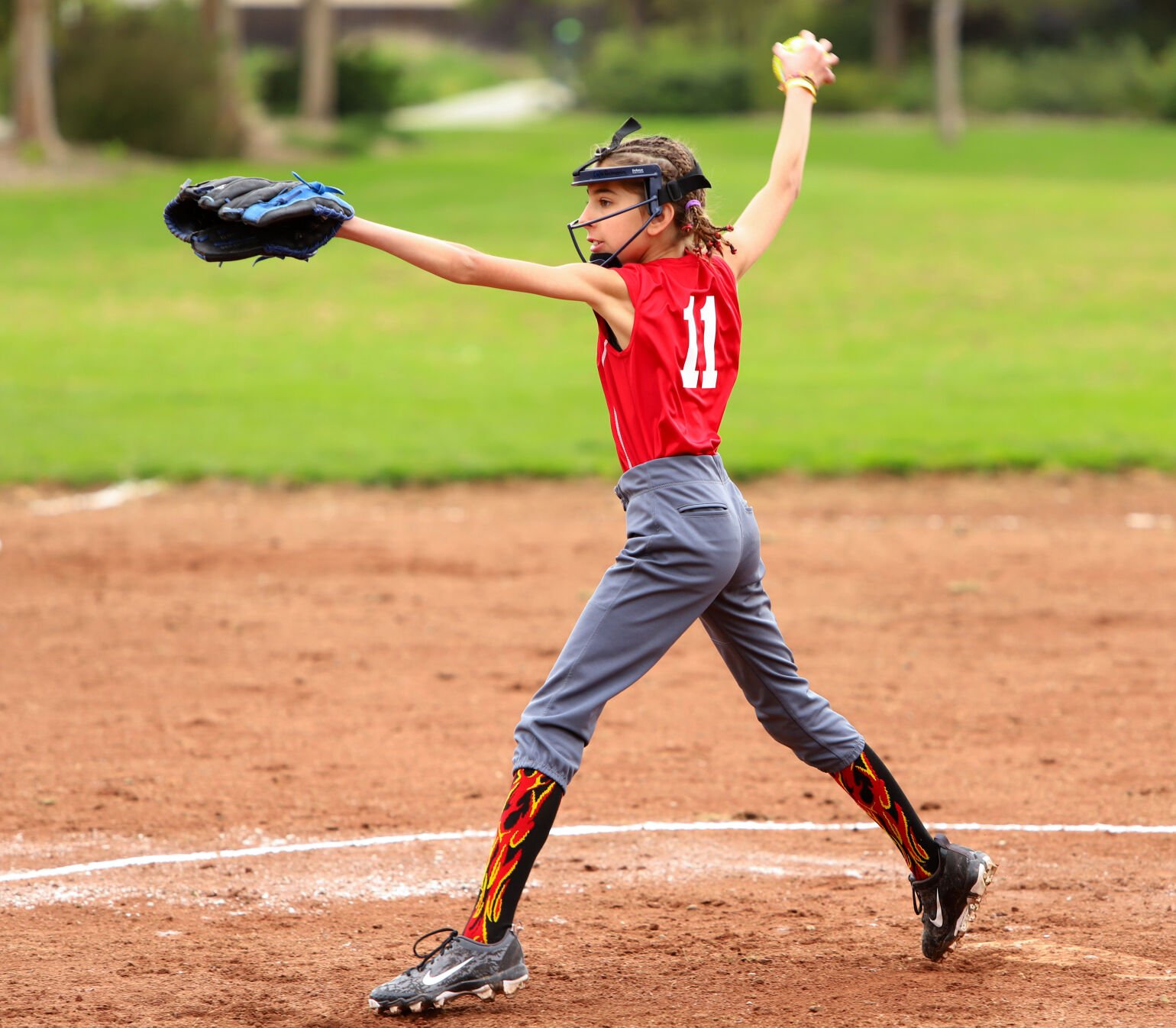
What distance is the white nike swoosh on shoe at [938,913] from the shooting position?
4.31 metres

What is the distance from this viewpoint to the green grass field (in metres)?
12.9

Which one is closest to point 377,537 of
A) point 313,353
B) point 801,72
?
A: point 801,72

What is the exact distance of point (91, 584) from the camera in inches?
358

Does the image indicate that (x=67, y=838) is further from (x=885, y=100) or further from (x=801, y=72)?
(x=885, y=100)

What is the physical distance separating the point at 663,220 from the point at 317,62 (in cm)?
3694

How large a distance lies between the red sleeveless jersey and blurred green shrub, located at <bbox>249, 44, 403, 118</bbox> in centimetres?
3941

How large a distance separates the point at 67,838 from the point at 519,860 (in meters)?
2.14

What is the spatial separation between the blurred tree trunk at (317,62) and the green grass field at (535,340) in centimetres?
814

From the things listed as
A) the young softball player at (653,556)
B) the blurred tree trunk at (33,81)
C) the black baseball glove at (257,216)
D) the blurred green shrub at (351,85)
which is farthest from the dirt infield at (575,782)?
the blurred green shrub at (351,85)

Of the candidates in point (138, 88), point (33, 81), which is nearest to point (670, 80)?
point (138, 88)

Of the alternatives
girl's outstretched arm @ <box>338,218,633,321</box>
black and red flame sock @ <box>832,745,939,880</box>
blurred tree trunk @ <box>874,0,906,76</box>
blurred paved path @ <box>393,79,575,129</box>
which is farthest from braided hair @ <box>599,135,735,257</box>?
blurred tree trunk @ <box>874,0,906,76</box>

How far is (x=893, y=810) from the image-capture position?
4371mm

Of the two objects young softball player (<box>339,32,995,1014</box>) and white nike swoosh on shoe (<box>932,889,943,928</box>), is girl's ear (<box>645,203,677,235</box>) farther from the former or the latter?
white nike swoosh on shoe (<box>932,889,943,928</box>)

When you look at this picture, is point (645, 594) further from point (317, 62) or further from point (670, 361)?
point (317, 62)
